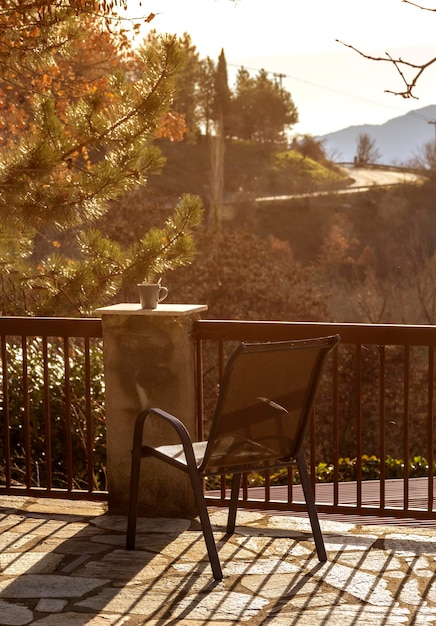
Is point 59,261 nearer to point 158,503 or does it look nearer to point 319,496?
point 319,496

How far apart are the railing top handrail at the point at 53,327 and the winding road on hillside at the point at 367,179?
36536 mm

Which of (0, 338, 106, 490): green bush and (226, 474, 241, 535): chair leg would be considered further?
(0, 338, 106, 490): green bush

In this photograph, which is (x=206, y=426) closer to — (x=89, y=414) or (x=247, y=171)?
(x=89, y=414)

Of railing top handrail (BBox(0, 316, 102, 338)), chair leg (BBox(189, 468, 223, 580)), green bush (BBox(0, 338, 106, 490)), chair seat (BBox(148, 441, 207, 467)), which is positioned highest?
railing top handrail (BBox(0, 316, 102, 338))

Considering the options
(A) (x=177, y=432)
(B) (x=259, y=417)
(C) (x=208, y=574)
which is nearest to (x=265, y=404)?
(B) (x=259, y=417)

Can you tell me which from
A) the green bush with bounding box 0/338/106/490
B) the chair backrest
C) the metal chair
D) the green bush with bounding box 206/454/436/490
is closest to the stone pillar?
the metal chair

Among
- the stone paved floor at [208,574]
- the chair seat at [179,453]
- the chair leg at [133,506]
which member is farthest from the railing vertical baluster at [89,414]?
the chair seat at [179,453]

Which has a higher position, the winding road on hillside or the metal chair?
the winding road on hillside

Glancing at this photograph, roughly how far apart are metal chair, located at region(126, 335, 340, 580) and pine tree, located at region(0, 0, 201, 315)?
14.7ft

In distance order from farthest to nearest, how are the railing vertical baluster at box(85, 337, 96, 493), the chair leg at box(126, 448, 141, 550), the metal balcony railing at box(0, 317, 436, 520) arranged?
the railing vertical baluster at box(85, 337, 96, 493) < the metal balcony railing at box(0, 317, 436, 520) < the chair leg at box(126, 448, 141, 550)

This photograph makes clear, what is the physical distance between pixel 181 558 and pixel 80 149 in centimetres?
514

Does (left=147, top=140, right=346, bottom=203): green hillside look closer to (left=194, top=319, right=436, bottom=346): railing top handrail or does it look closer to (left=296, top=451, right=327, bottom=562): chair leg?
(left=194, top=319, right=436, bottom=346): railing top handrail

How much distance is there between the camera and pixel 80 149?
8.18 metres

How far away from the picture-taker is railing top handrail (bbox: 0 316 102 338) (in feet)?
15.0
